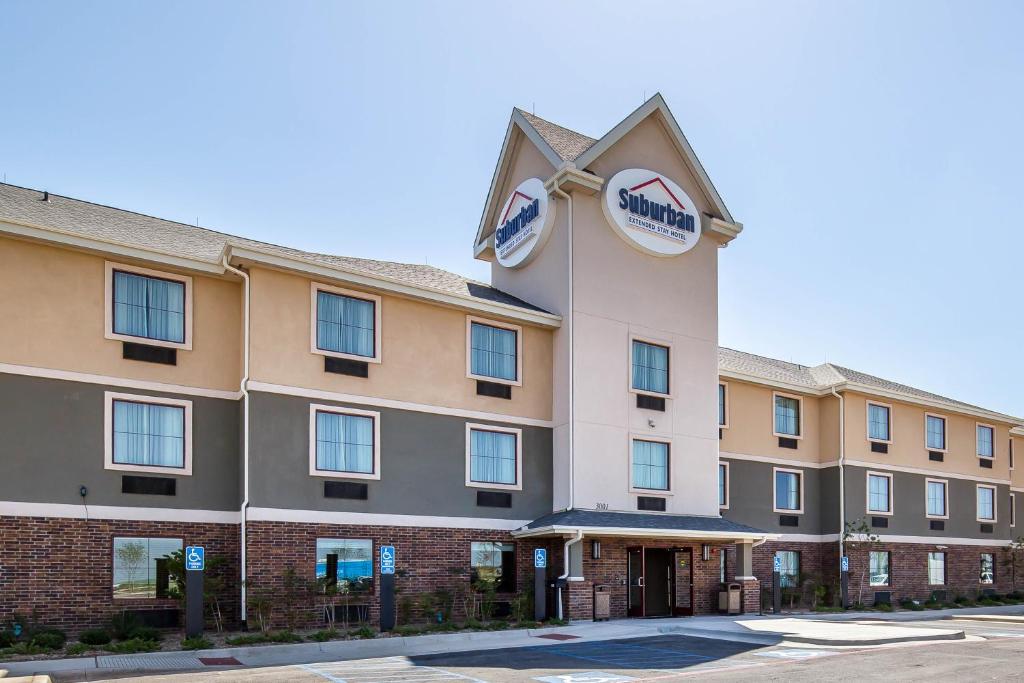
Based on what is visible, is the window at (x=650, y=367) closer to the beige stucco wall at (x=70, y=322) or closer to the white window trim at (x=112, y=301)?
the beige stucco wall at (x=70, y=322)

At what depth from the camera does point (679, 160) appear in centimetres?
2728

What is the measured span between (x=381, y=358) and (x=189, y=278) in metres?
4.59

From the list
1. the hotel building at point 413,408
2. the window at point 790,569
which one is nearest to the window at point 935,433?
the hotel building at point 413,408

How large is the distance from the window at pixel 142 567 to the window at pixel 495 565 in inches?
277

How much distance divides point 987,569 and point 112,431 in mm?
34256

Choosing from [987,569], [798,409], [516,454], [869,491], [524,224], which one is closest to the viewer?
[516,454]

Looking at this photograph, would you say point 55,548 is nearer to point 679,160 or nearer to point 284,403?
point 284,403

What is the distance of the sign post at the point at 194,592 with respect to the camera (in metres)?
17.1

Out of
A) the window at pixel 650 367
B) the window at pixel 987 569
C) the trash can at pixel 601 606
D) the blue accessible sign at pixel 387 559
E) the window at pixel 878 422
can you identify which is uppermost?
the window at pixel 650 367

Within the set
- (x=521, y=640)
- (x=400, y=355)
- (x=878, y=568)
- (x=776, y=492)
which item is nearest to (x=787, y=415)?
(x=776, y=492)

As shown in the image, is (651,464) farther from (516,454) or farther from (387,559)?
(387,559)

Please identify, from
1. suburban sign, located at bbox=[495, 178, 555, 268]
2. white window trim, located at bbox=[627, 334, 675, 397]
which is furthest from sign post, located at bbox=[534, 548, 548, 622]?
suburban sign, located at bbox=[495, 178, 555, 268]

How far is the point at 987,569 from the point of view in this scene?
123 ft

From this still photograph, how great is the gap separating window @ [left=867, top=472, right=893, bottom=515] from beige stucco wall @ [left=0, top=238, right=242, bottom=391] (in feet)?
77.4
